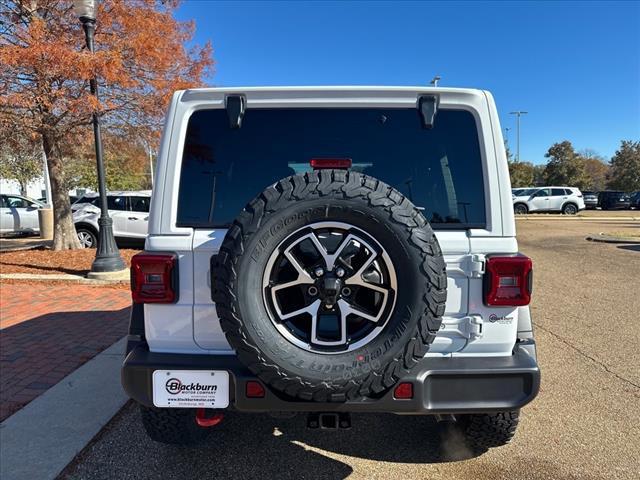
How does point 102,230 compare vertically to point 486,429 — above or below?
above

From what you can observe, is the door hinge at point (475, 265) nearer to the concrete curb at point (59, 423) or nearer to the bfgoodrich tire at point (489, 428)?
the bfgoodrich tire at point (489, 428)

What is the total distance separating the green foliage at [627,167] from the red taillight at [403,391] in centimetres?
5824

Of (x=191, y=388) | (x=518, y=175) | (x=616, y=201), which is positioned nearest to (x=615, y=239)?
(x=191, y=388)

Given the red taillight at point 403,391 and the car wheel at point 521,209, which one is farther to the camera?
the car wheel at point 521,209

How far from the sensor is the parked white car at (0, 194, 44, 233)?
49.2 feet

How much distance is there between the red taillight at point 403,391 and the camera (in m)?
2.02

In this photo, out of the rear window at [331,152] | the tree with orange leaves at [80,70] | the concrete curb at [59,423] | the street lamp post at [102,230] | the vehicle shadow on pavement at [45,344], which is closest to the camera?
the rear window at [331,152]

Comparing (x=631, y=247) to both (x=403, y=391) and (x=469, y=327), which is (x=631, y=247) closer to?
(x=469, y=327)

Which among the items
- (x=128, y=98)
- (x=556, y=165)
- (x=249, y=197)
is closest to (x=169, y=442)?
(x=249, y=197)

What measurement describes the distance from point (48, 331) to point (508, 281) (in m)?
5.01

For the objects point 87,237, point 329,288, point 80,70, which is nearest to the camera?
point 329,288

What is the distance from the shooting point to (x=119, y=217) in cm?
1163

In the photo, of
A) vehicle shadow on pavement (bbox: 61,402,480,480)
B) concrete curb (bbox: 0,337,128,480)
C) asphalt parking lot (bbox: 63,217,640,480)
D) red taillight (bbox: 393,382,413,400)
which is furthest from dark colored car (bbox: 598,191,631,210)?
red taillight (bbox: 393,382,413,400)

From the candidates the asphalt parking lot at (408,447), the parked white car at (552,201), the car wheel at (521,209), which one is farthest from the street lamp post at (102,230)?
the car wheel at (521,209)
